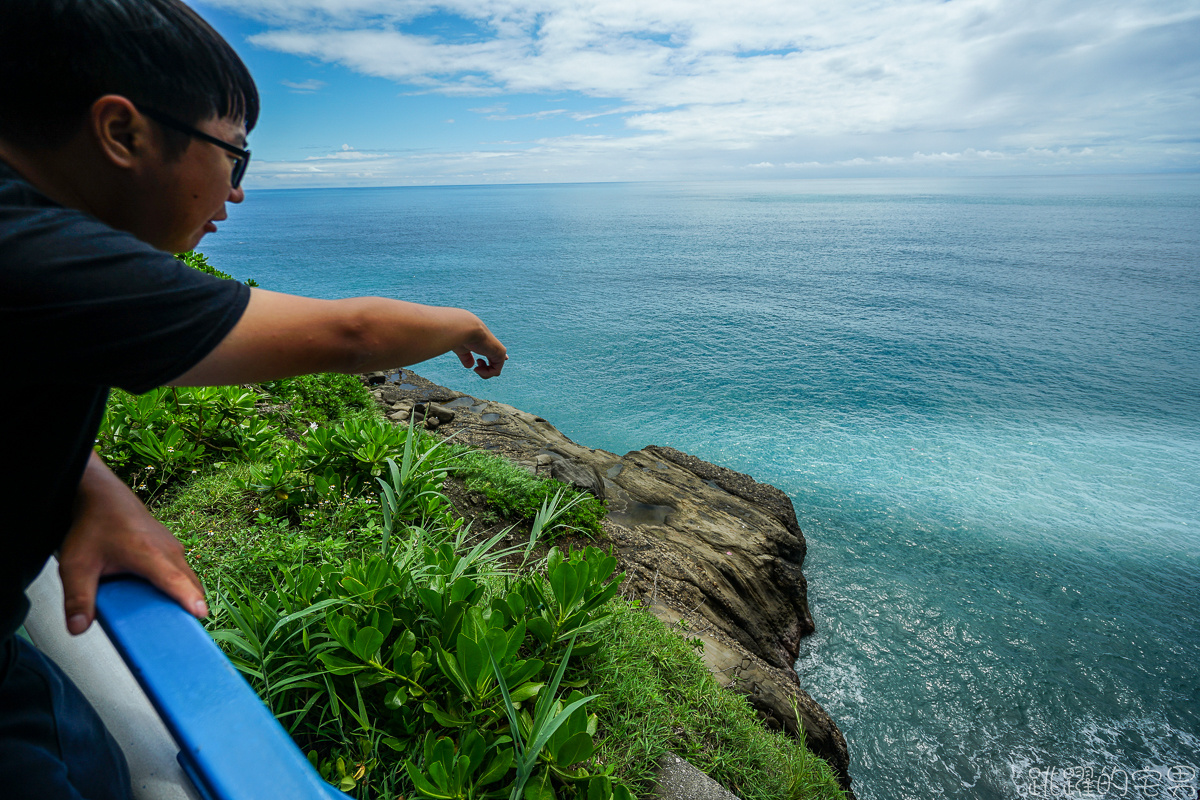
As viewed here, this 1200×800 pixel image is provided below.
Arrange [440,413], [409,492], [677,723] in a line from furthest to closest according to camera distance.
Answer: [440,413] < [409,492] < [677,723]

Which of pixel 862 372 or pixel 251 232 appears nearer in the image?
pixel 862 372

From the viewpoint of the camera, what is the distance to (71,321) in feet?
2.29

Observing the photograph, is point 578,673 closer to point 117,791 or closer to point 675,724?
point 675,724

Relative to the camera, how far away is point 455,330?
125 cm

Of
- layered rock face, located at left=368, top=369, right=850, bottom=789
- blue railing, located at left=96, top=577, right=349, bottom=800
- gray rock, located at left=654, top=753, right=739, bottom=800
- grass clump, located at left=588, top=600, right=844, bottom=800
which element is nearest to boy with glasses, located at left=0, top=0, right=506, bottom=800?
blue railing, located at left=96, top=577, right=349, bottom=800

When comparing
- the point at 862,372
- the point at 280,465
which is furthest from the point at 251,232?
the point at 280,465

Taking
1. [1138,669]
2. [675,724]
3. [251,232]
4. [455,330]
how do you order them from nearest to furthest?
1. [455,330]
2. [675,724]
3. [1138,669]
4. [251,232]

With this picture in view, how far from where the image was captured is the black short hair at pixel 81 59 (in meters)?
0.85

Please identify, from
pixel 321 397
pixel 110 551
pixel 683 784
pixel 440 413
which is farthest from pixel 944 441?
pixel 110 551

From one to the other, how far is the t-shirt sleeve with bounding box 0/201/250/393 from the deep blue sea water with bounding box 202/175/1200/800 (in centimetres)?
930

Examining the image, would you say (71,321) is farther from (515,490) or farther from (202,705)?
(515,490)

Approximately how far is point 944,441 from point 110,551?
72.6 ft

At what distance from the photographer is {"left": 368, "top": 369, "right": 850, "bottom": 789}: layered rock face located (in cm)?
546

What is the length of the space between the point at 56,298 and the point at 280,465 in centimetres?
378
